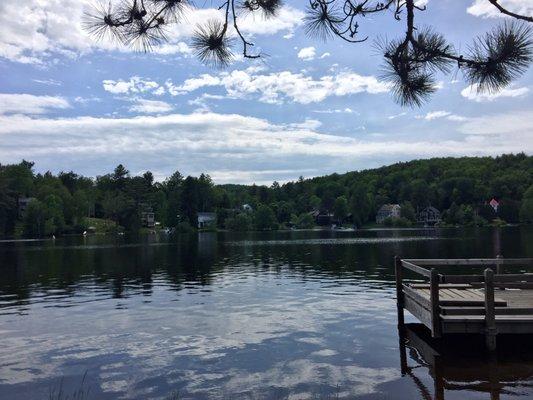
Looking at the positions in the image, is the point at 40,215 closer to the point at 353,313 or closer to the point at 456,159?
the point at 353,313

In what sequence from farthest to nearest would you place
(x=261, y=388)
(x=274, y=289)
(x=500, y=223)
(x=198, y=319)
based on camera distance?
(x=500, y=223) → (x=274, y=289) → (x=198, y=319) → (x=261, y=388)

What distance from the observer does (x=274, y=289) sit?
28.0 metres

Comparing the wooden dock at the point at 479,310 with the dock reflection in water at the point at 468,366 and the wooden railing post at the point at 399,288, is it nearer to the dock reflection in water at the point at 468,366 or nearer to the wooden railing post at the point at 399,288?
the dock reflection in water at the point at 468,366

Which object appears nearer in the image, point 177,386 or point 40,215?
point 177,386

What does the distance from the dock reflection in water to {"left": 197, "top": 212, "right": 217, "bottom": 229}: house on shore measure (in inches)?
5806

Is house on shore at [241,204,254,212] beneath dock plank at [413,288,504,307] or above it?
above

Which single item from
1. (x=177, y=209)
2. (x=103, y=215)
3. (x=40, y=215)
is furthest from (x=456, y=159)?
(x=40, y=215)

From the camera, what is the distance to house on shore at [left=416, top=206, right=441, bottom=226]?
6594 inches

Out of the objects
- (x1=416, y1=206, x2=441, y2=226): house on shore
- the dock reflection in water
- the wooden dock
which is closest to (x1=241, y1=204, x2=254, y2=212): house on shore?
(x1=416, y1=206, x2=441, y2=226): house on shore

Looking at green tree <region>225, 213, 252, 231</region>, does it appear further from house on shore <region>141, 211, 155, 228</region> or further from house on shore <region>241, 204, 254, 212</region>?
house on shore <region>141, 211, 155, 228</region>

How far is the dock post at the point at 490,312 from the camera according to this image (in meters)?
11.4

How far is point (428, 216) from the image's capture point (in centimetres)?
17075

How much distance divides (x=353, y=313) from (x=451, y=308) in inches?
328

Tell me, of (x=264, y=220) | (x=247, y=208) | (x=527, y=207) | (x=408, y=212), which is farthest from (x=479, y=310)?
(x=247, y=208)
